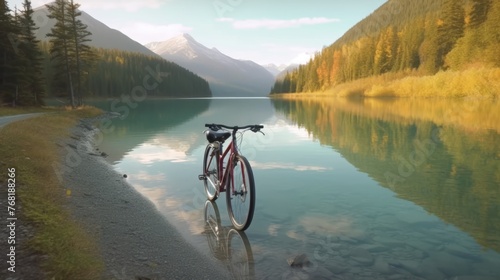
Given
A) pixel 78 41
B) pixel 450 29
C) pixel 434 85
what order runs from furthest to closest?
pixel 450 29 < pixel 434 85 < pixel 78 41

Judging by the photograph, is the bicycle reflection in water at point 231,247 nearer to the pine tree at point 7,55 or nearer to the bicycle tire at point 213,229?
the bicycle tire at point 213,229

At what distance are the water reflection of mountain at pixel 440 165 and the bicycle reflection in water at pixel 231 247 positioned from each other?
16.4 ft

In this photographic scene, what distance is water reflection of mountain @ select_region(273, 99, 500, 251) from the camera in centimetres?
850

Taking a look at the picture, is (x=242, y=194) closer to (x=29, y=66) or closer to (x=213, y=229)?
(x=213, y=229)

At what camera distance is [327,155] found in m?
17.1

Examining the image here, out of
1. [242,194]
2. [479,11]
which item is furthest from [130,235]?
[479,11]

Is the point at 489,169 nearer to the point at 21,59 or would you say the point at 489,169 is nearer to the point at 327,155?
the point at 327,155

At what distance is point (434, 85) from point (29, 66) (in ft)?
260

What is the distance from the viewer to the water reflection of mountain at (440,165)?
850cm

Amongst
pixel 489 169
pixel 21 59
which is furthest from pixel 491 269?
pixel 21 59

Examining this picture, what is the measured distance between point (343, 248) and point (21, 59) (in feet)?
155

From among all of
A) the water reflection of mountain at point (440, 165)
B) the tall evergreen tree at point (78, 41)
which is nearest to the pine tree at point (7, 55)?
the tall evergreen tree at point (78, 41)

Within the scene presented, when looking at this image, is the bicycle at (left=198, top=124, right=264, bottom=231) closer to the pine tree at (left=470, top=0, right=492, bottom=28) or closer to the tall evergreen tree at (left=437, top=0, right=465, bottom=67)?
the tall evergreen tree at (left=437, top=0, right=465, bottom=67)

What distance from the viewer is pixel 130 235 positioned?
6.70 m
